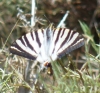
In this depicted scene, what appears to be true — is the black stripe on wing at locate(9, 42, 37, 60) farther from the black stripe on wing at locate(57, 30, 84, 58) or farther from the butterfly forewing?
the black stripe on wing at locate(57, 30, 84, 58)

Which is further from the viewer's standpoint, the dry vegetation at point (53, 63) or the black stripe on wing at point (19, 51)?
the black stripe on wing at point (19, 51)

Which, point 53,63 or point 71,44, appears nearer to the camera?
point 53,63

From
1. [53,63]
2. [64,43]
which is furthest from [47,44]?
[53,63]

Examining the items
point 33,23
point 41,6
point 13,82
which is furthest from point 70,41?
point 41,6

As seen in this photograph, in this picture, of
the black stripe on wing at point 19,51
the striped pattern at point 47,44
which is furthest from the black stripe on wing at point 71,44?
the black stripe on wing at point 19,51

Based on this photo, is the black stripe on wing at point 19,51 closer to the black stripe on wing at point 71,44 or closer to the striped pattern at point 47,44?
the striped pattern at point 47,44

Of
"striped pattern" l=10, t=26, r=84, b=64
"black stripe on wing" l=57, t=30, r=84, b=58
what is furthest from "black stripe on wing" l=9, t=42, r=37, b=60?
"black stripe on wing" l=57, t=30, r=84, b=58

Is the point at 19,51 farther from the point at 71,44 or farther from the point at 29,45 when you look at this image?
the point at 71,44
